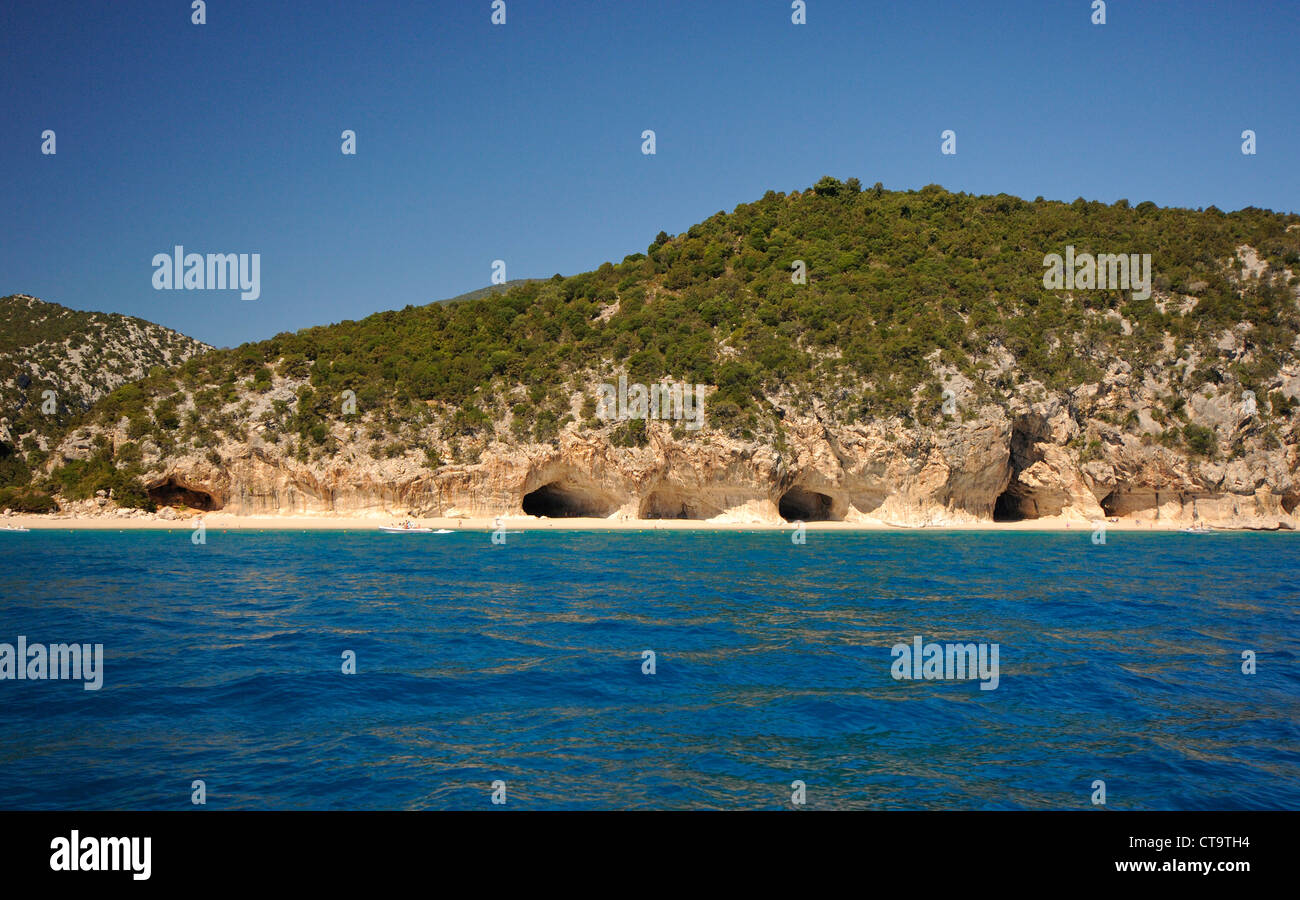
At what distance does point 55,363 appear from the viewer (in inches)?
3157

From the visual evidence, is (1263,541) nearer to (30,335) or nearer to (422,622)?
(422,622)

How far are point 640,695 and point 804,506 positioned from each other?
170ft

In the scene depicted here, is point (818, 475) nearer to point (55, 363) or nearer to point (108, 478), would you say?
point (108, 478)

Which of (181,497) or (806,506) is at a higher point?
(181,497)

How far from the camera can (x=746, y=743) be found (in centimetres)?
1078

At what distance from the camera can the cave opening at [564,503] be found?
61.3 metres

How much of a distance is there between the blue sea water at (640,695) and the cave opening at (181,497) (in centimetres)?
3292

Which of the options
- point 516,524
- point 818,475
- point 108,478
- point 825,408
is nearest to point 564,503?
point 516,524

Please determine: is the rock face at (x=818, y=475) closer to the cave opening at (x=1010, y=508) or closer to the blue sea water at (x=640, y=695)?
the cave opening at (x=1010, y=508)

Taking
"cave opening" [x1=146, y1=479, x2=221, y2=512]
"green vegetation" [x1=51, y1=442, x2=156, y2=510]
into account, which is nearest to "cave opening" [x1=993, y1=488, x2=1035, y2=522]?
"cave opening" [x1=146, y1=479, x2=221, y2=512]

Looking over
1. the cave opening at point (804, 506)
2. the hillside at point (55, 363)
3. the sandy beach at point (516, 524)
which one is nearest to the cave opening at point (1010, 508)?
the sandy beach at point (516, 524)
